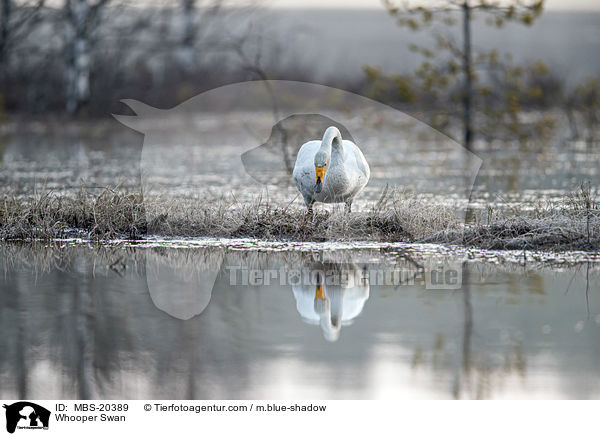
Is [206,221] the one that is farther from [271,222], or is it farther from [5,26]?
[5,26]

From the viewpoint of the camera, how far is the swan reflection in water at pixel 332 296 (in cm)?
654

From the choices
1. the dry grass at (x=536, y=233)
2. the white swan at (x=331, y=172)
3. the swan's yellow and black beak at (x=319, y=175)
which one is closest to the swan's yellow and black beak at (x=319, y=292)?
the swan's yellow and black beak at (x=319, y=175)

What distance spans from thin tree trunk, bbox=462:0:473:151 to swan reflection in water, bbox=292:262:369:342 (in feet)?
49.1

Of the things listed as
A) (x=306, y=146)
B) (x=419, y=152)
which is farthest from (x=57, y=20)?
(x=306, y=146)

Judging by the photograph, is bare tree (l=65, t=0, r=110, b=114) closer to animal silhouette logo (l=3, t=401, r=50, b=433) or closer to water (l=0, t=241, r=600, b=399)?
water (l=0, t=241, r=600, b=399)

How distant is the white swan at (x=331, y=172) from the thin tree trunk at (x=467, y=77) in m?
12.7

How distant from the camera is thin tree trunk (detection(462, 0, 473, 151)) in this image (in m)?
22.4

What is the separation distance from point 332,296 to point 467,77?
657 inches

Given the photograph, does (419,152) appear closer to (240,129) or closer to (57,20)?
(240,129)

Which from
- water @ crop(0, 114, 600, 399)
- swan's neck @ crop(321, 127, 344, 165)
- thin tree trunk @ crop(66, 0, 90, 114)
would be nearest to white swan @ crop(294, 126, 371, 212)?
swan's neck @ crop(321, 127, 344, 165)

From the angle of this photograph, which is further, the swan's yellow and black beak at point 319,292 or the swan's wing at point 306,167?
the swan's wing at point 306,167

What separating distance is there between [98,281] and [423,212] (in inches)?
144

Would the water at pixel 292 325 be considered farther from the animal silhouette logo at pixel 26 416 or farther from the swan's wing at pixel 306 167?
the swan's wing at pixel 306 167

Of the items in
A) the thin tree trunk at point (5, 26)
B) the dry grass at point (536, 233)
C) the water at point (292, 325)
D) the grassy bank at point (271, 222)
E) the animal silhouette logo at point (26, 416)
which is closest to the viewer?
the animal silhouette logo at point (26, 416)
